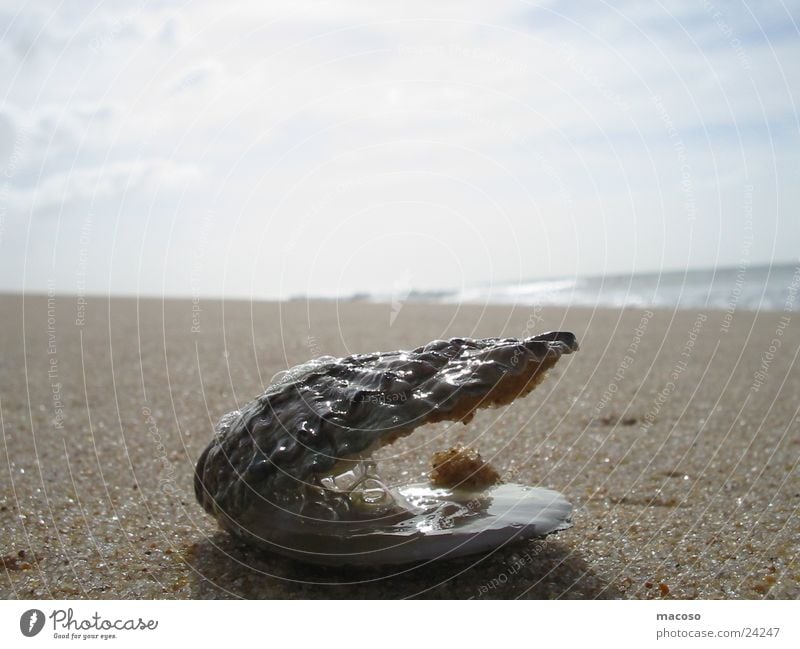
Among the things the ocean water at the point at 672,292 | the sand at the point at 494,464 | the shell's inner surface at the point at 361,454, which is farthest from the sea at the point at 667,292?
the shell's inner surface at the point at 361,454

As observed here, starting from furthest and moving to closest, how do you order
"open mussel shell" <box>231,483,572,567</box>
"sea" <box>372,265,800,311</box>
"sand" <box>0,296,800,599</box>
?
"sea" <box>372,265,800,311</box>
"sand" <box>0,296,800,599</box>
"open mussel shell" <box>231,483,572,567</box>

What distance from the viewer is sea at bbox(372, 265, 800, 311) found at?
77.5 feet

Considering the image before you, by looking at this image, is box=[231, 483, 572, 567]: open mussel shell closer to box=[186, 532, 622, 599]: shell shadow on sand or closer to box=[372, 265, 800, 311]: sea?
box=[186, 532, 622, 599]: shell shadow on sand

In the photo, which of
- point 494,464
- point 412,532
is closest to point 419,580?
point 412,532

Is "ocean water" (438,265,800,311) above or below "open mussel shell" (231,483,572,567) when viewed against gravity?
below

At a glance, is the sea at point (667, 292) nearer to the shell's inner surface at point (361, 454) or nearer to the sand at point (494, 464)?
the sand at point (494, 464)

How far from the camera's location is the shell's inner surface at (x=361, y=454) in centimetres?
338

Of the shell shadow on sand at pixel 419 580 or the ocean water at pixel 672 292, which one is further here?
the ocean water at pixel 672 292

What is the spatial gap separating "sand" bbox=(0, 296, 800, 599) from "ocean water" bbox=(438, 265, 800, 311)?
888 centimetres

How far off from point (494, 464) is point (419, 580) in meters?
2.18

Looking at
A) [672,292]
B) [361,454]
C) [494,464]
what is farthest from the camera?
[672,292]

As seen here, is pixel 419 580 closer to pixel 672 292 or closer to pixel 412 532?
pixel 412 532

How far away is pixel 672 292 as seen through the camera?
112ft

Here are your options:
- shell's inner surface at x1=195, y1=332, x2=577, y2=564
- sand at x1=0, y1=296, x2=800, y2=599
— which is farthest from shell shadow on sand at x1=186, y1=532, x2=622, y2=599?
shell's inner surface at x1=195, y1=332, x2=577, y2=564
